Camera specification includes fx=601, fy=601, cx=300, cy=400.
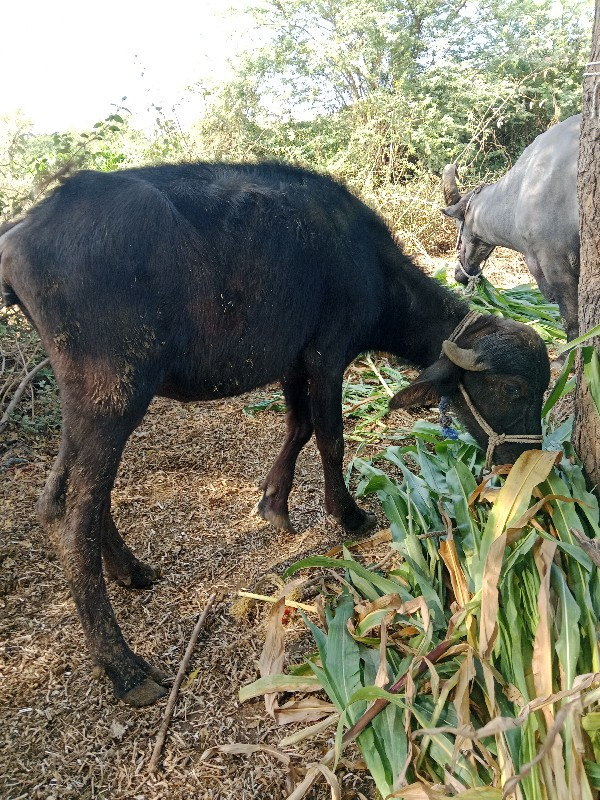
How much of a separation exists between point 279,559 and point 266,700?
1.22 m

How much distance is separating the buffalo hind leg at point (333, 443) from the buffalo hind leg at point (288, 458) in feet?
0.96

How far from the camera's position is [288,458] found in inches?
163

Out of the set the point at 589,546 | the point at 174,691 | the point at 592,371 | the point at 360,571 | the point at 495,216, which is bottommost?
the point at 174,691

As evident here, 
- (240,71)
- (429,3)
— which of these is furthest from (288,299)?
(429,3)

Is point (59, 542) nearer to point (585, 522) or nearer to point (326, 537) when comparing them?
point (326, 537)

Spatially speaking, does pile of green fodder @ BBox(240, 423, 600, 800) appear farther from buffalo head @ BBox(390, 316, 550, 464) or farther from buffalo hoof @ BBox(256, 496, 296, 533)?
buffalo hoof @ BBox(256, 496, 296, 533)

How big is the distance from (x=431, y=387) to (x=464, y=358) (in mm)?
245

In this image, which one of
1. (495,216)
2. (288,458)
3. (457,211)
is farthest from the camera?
(457,211)

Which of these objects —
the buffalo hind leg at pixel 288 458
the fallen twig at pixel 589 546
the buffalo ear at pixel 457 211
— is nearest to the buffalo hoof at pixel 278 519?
the buffalo hind leg at pixel 288 458

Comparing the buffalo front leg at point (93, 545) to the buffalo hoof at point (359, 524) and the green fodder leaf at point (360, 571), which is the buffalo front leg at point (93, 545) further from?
the buffalo hoof at point (359, 524)

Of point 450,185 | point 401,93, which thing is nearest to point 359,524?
point 450,185

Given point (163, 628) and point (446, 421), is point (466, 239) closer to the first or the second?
point (446, 421)

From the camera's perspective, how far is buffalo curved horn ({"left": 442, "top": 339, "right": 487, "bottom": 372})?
341 centimetres

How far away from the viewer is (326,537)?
12.9 ft
